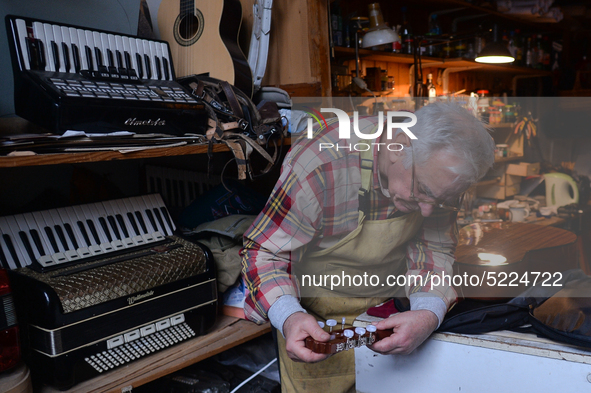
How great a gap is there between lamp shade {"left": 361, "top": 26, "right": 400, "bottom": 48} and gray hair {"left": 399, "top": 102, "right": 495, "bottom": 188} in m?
1.63

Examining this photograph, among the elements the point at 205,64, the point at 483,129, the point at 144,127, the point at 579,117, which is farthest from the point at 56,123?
the point at 579,117

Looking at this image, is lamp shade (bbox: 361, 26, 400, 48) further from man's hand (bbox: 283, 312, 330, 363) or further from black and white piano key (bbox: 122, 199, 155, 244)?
man's hand (bbox: 283, 312, 330, 363)

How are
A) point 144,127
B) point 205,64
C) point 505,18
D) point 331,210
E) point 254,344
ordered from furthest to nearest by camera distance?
1. point 505,18
2. point 254,344
3. point 205,64
4. point 144,127
5. point 331,210

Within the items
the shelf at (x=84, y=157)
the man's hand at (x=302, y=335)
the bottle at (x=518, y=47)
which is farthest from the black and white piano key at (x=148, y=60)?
the bottle at (x=518, y=47)

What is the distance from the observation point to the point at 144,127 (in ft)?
4.16

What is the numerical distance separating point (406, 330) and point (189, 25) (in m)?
1.27

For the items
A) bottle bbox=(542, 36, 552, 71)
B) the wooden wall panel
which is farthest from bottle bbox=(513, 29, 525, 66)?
the wooden wall panel

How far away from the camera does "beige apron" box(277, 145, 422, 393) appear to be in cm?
121

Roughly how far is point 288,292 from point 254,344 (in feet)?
2.39

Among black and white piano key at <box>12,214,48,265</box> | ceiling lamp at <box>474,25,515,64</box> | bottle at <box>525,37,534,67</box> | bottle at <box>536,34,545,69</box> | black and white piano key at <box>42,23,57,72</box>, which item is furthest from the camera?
bottle at <box>536,34,545,69</box>

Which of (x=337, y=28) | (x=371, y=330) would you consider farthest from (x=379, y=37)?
(x=371, y=330)

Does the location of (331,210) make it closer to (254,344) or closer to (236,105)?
(236,105)

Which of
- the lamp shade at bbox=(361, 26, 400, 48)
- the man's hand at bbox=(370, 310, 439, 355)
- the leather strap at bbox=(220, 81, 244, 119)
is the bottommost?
the man's hand at bbox=(370, 310, 439, 355)

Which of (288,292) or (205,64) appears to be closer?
(288,292)
